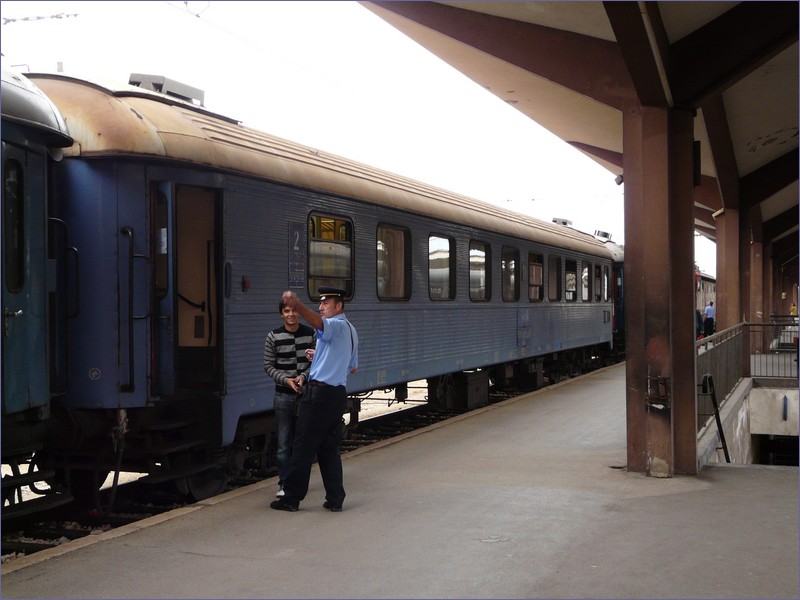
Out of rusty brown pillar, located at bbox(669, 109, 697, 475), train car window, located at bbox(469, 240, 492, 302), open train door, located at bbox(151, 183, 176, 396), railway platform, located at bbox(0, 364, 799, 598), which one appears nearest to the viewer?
Answer: railway platform, located at bbox(0, 364, 799, 598)

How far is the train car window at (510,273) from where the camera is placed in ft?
48.8

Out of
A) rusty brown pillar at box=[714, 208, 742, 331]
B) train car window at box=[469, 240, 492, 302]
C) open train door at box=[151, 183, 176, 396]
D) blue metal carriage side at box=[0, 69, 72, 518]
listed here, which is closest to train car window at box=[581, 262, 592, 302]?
rusty brown pillar at box=[714, 208, 742, 331]

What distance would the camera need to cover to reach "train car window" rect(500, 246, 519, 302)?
1486cm

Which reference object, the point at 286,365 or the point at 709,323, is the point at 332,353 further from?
the point at 709,323

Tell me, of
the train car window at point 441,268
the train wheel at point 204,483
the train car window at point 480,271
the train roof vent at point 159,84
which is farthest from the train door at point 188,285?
the train car window at point 480,271

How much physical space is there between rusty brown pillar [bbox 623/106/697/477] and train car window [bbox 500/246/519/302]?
636 cm

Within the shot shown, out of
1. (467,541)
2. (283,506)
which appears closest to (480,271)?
(283,506)

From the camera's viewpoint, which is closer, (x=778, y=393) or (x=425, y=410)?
(x=425, y=410)

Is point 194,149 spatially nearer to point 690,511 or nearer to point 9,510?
point 9,510

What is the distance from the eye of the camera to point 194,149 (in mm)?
7320

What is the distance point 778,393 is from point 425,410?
25.2 feet

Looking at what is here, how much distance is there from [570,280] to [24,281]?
572 inches

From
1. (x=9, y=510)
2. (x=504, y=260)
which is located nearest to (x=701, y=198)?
(x=504, y=260)

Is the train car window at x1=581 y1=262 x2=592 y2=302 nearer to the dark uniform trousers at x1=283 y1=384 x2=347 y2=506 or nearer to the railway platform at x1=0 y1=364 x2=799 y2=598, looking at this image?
the railway platform at x1=0 y1=364 x2=799 y2=598
